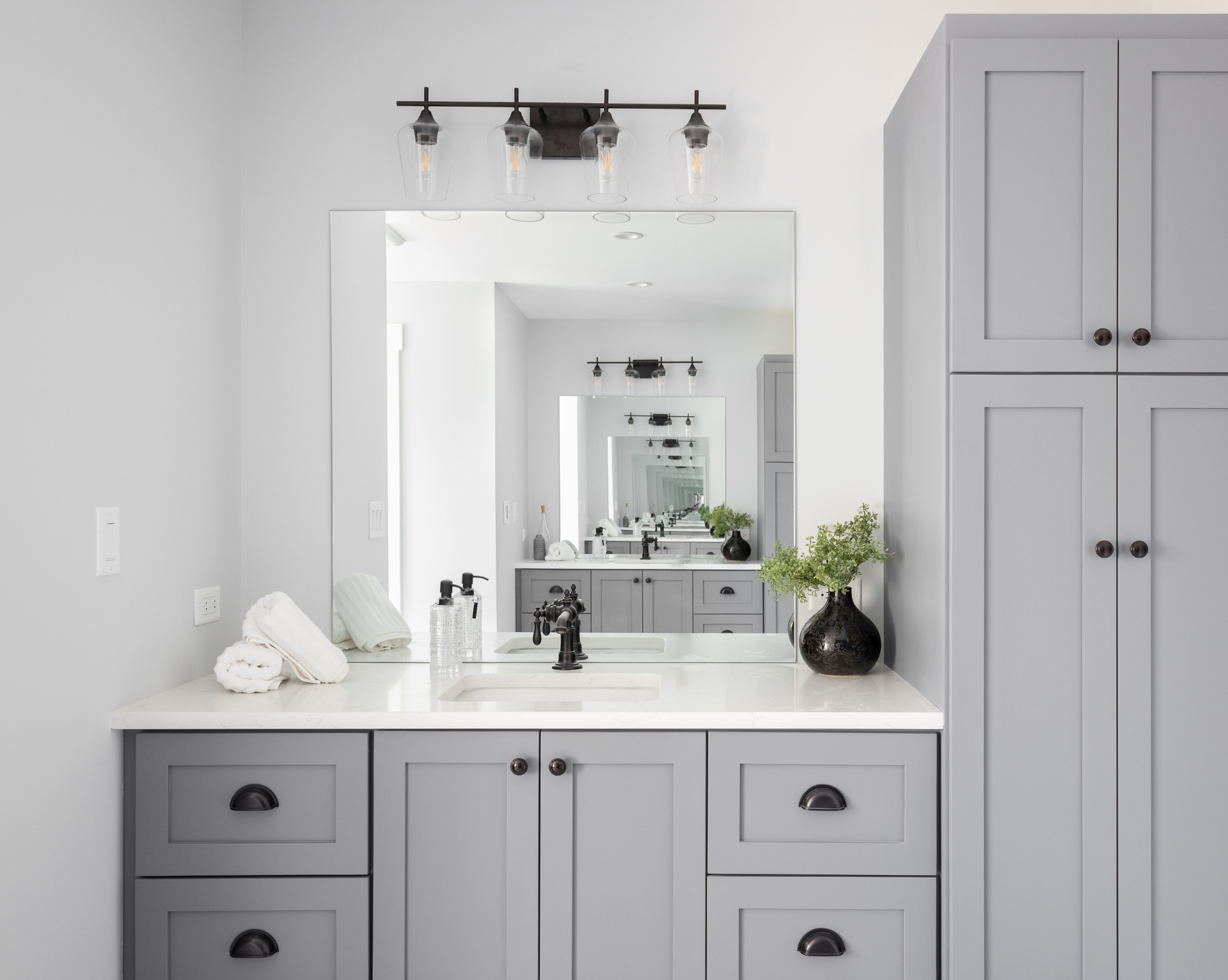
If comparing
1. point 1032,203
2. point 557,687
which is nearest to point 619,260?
point 1032,203

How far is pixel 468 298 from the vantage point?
7.11 ft

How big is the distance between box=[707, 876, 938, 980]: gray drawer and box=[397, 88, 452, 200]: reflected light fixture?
1.64 m

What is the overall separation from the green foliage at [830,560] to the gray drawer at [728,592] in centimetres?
12

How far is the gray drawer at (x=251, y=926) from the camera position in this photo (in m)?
1.61

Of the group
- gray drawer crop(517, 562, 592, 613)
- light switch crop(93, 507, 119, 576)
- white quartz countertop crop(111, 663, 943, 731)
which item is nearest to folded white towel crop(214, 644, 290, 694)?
white quartz countertop crop(111, 663, 943, 731)

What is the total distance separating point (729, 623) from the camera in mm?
2135

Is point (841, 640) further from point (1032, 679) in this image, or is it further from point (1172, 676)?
point (1172, 676)

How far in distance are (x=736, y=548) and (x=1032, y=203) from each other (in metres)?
0.99

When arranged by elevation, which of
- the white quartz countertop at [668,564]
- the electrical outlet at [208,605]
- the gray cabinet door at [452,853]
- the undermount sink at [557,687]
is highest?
the white quartz countertop at [668,564]

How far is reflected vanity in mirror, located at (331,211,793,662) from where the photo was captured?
2123 mm

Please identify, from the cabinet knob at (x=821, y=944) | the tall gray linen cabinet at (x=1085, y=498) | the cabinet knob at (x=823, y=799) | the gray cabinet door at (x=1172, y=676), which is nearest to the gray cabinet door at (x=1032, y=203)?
the tall gray linen cabinet at (x=1085, y=498)

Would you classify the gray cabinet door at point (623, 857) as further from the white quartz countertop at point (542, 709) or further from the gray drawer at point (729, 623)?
the gray drawer at point (729, 623)

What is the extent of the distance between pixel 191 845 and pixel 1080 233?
2.04 m

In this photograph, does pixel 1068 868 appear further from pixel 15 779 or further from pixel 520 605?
pixel 15 779
